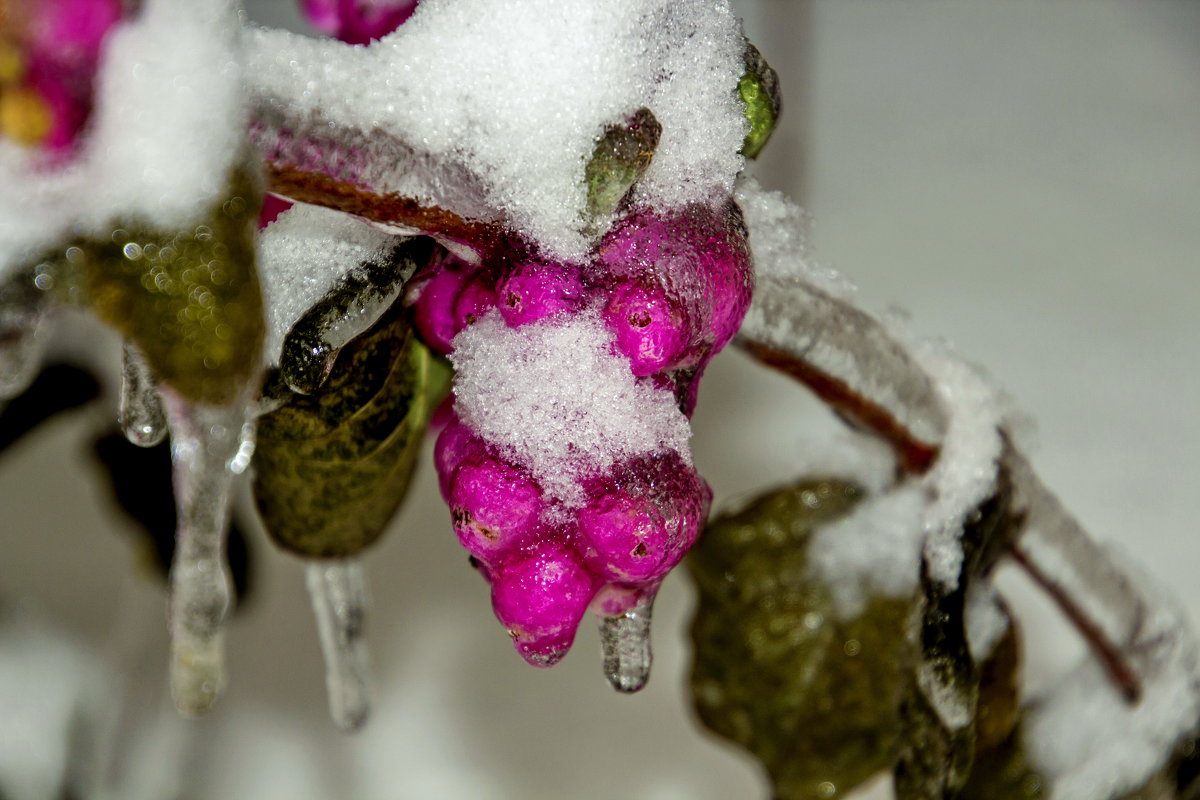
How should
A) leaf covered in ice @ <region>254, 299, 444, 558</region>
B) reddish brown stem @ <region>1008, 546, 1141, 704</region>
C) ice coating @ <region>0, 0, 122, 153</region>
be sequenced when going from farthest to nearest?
reddish brown stem @ <region>1008, 546, 1141, 704</region> < leaf covered in ice @ <region>254, 299, 444, 558</region> < ice coating @ <region>0, 0, 122, 153</region>

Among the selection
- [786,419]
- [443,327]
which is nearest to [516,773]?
[786,419]

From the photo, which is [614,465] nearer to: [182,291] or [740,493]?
[182,291]

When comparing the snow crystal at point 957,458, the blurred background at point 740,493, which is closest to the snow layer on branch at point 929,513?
the snow crystal at point 957,458

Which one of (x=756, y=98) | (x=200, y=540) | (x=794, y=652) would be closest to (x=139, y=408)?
(x=200, y=540)

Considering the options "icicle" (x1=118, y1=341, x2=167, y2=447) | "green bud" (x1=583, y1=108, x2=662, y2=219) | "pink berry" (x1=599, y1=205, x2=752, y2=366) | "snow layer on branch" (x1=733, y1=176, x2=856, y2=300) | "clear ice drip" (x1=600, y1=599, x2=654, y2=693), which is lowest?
"clear ice drip" (x1=600, y1=599, x2=654, y2=693)

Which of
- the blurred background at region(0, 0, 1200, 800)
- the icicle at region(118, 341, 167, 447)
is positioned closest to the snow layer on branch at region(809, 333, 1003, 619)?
the blurred background at region(0, 0, 1200, 800)

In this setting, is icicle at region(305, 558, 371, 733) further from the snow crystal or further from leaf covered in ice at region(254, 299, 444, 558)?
the snow crystal

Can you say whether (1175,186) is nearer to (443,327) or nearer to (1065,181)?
(1065,181)

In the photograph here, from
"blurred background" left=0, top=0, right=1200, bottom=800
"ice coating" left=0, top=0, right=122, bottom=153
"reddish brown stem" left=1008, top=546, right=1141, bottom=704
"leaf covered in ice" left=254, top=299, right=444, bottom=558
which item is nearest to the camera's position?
"ice coating" left=0, top=0, right=122, bottom=153
